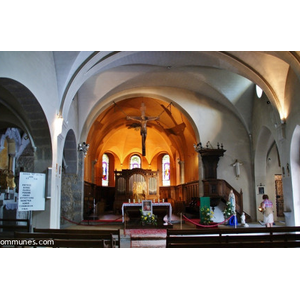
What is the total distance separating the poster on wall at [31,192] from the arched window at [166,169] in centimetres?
1907

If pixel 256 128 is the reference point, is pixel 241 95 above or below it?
above

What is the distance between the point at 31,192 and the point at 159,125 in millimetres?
15757

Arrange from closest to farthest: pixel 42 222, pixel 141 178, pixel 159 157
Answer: pixel 42 222
pixel 141 178
pixel 159 157

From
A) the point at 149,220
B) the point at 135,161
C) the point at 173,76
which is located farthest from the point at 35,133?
the point at 135,161

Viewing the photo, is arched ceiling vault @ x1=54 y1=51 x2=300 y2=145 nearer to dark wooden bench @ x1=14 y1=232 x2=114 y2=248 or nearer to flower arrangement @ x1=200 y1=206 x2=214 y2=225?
flower arrangement @ x1=200 y1=206 x2=214 y2=225

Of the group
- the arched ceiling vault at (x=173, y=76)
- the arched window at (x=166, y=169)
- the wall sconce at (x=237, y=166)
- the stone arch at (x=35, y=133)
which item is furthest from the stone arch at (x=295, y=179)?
the arched window at (x=166, y=169)

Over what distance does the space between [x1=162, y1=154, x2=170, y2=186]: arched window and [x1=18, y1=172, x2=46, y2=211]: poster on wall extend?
19075mm

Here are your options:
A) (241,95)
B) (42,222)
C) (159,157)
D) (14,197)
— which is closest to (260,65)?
(241,95)

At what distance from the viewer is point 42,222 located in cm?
936

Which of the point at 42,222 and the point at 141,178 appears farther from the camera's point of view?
the point at 141,178

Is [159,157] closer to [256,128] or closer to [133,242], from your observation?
[256,128]

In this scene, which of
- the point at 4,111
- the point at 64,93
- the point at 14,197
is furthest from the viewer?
the point at 14,197

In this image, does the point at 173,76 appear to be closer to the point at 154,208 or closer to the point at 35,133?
the point at 154,208

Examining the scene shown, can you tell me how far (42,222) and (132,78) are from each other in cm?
821
